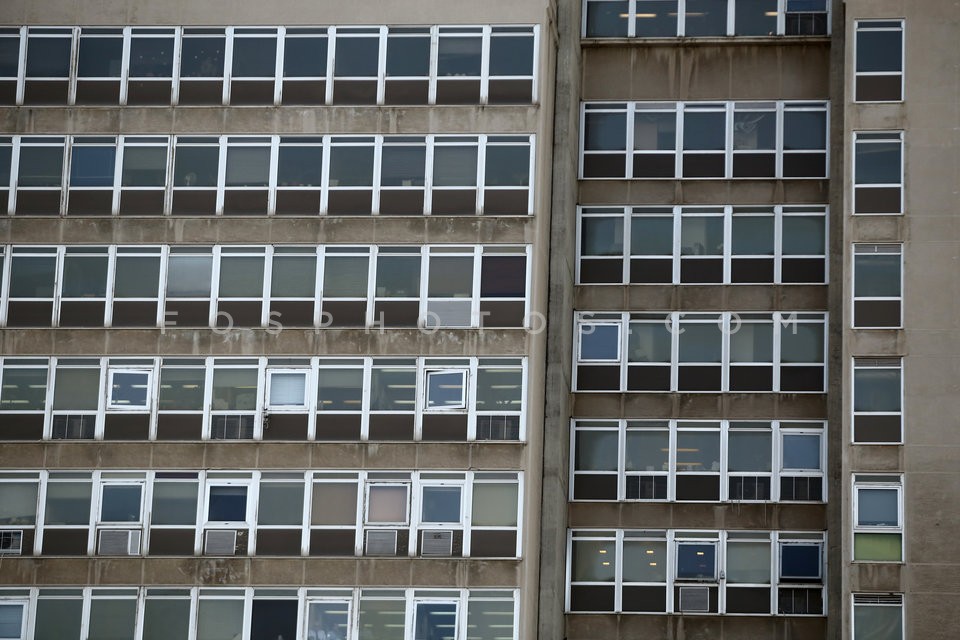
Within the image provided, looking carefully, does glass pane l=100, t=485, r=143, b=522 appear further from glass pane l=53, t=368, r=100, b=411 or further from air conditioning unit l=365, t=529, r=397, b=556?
air conditioning unit l=365, t=529, r=397, b=556

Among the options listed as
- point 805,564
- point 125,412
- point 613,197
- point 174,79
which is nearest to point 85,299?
point 125,412

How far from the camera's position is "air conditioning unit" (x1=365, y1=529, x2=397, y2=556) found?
4503 centimetres

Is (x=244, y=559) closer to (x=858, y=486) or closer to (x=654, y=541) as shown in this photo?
(x=654, y=541)

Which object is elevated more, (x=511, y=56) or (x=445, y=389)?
(x=511, y=56)

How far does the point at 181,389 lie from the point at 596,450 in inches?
461

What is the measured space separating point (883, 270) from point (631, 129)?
345 inches

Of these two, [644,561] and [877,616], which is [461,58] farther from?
[877,616]

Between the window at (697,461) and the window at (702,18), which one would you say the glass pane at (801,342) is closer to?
the window at (697,461)

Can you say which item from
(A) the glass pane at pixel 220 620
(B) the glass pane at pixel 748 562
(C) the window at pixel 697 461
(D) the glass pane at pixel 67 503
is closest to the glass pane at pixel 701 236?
(C) the window at pixel 697 461

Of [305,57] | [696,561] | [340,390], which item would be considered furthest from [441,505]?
[305,57]

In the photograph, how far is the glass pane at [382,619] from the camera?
4462cm

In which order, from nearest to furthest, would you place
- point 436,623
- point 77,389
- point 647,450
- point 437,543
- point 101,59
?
point 436,623 → point 437,543 → point 77,389 → point 101,59 → point 647,450

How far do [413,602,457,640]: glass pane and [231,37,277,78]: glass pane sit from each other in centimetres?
1468

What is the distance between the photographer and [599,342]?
5122 cm
